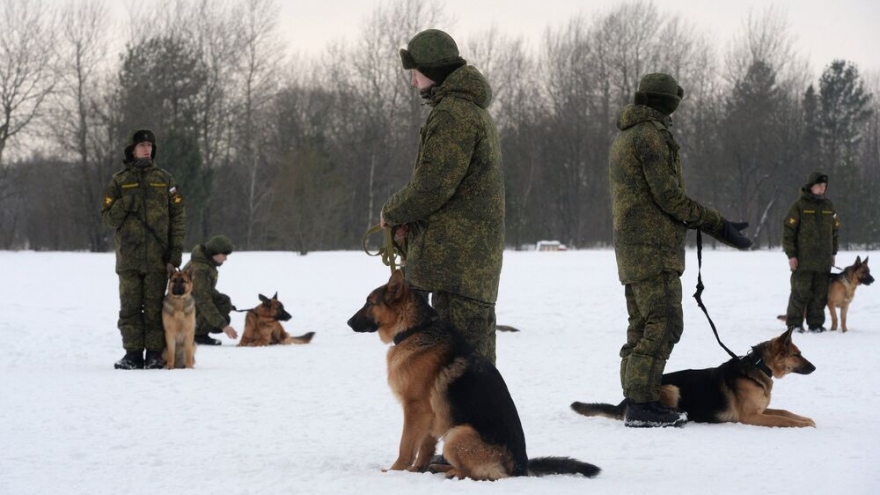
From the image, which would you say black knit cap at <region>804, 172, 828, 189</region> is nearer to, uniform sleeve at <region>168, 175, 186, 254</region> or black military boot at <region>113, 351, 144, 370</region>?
uniform sleeve at <region>168, 175, 186, 254</region>

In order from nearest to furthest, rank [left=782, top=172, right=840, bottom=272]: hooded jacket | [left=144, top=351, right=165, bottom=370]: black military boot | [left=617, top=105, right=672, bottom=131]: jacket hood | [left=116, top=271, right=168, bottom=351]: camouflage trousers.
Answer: [left=617, top=105, right=672, bottom=131]: jacket hood → [left=116, top=271, right=168, bottom=351]: camouflage trousers → [left=144, top=351, right=165, bottom=370]: black military boot → [left=782, top=172, right=840, bottom=272]: hooded jacket

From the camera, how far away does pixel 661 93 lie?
6672 millimetres

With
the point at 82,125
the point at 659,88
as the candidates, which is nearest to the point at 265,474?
the point at 659,88

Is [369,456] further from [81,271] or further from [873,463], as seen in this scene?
[81,271]

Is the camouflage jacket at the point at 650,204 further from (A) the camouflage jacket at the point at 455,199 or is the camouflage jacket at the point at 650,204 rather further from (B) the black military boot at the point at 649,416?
(A) the camouflage jacket at the point at 455,199

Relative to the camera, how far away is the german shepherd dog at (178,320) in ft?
31.8

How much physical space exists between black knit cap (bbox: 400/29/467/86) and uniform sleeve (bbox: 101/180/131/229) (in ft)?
17.5

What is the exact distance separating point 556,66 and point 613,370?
144ft

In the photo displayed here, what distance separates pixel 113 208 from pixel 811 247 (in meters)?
9.82

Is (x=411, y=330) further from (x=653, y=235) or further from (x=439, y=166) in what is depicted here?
(x=653, y=235)

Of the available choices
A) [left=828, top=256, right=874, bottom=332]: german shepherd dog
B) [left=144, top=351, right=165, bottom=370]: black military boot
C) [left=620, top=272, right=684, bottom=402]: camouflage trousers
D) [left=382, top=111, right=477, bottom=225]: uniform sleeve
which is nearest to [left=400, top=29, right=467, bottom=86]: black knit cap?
[left=382, top=111, right=477, bottom=225]: uniform sleeve

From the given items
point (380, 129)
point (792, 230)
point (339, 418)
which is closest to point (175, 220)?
point (339, 418)

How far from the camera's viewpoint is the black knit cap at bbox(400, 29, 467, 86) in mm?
5027

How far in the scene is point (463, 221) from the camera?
16.4 feet
